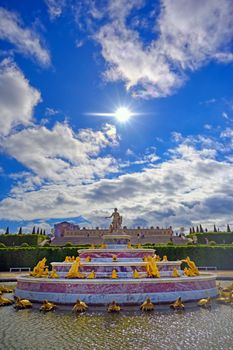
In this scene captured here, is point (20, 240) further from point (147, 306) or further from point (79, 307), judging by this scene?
point (147, 306)

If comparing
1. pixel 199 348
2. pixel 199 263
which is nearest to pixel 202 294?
pixel 199 348

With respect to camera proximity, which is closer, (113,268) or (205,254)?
(113,268)

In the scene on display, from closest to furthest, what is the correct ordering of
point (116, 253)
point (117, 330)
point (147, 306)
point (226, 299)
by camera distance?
point (117, 330)
point (147, 306)
point (226, 299)
point (116, 253)

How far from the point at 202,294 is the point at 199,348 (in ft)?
26.0

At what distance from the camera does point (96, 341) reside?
27.6 feet

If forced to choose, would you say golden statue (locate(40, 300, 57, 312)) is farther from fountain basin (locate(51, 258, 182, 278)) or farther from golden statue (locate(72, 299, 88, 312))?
fountain basin (locate(51, 258, 182, 278))

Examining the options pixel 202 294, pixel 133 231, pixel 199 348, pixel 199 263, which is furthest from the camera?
pixel 133 231

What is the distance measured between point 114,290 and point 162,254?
72.9 feet

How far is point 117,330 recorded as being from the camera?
9.59m

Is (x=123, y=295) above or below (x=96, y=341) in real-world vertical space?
above

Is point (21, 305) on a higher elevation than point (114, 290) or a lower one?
lower

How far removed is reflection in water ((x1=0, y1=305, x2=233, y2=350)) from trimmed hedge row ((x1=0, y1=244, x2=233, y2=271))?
73.1 ft

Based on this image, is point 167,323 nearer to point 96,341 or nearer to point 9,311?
point 96,341

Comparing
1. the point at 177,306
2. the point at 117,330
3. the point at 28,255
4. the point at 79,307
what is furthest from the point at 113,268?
the point at 28,255
